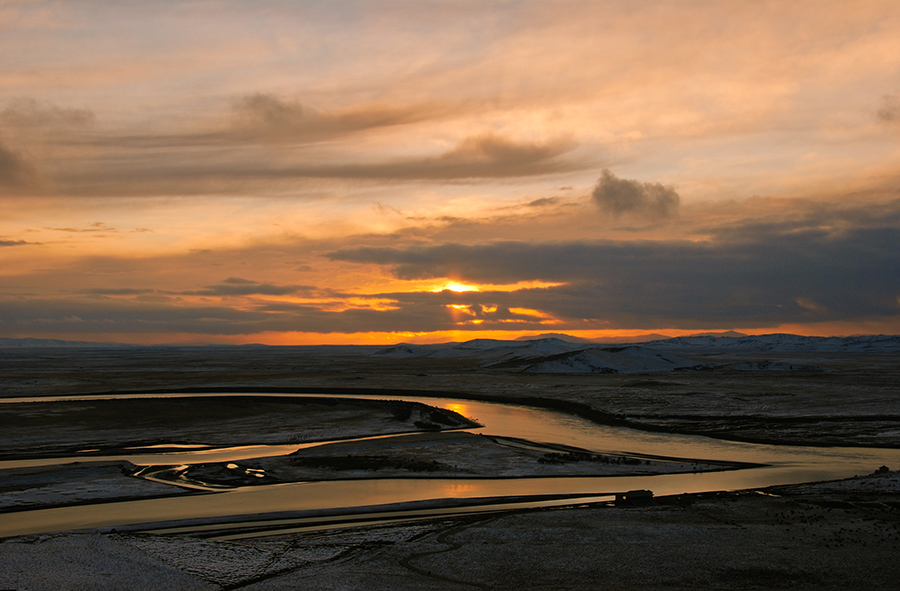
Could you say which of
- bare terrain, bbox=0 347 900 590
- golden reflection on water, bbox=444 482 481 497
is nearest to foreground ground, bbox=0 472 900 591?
bare terrain, bbox=0 347 900 590

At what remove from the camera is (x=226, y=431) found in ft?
155

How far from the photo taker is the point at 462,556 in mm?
19125

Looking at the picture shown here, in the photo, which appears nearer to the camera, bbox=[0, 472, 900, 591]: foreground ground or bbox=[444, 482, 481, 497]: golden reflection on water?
bbox=[0, 472, 900, 591]: foreground ground

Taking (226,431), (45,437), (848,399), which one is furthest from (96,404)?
(848,399)

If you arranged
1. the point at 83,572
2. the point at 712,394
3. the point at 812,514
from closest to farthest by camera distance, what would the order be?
the point at 83,572 < the point at 812,514 < the point at 712,394

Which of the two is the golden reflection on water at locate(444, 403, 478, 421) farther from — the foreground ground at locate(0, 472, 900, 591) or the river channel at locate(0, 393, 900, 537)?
the foreground ground at locate(0, 472, 900, 591)

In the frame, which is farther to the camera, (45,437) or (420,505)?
(45,437)

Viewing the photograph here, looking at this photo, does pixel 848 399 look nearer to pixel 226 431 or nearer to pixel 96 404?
pixel 226 431

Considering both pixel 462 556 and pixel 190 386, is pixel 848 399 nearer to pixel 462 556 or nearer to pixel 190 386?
pixel 462 556

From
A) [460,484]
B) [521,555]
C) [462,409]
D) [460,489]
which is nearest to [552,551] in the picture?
[521,555]

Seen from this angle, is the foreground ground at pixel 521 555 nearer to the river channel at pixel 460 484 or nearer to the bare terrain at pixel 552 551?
the bare terrain at pixel 552 551

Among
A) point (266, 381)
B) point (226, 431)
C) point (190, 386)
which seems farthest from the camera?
point (266, 381)

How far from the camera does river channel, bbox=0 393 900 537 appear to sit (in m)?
24.8

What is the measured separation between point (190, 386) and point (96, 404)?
82.9 ft
